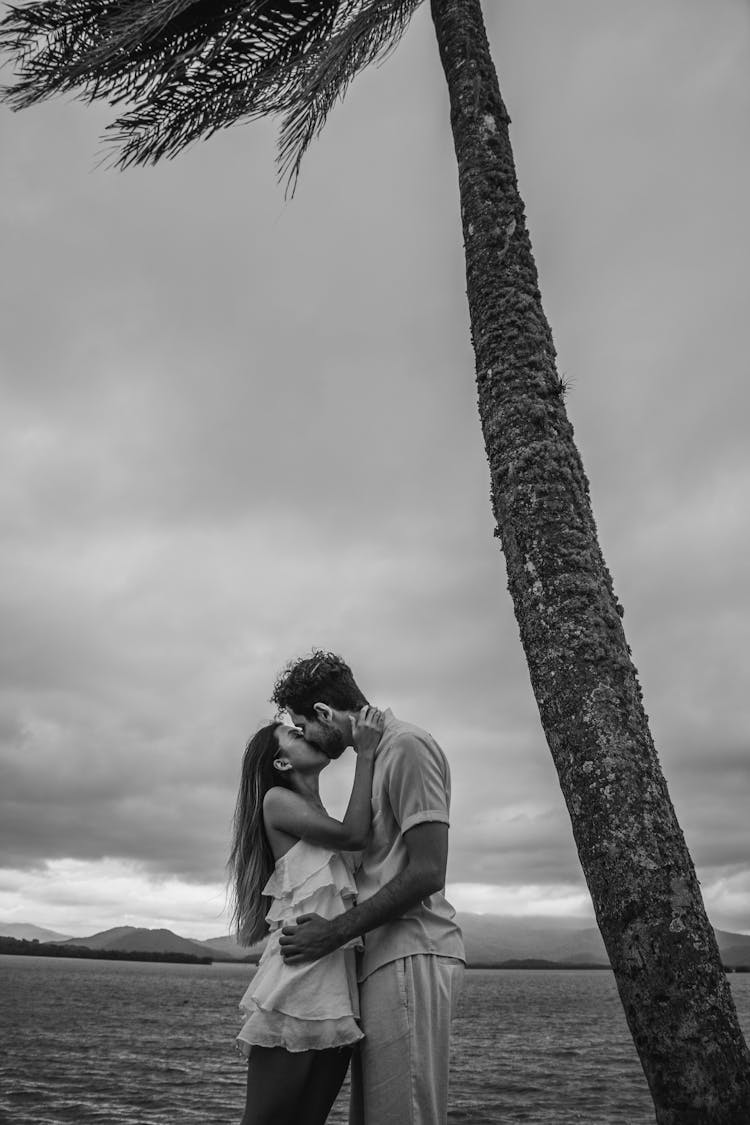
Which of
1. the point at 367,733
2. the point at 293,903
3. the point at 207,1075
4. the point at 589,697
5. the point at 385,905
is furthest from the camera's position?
the point at 207,1075

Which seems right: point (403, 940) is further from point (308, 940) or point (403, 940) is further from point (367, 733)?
point (367, 733)

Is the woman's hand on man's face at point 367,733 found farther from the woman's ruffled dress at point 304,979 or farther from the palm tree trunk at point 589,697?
the palm tree trunk at point 589,697

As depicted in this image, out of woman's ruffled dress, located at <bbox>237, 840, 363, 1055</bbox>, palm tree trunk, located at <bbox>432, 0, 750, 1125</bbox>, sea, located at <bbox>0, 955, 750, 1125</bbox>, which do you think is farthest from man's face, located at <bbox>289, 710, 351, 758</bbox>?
sea, located at <bbox>0, 955, 750, 1125</bbox>

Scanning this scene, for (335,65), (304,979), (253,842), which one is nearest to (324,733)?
(253,842)

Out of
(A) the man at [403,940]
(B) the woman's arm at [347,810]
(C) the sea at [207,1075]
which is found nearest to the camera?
(A) the man at [403,940]

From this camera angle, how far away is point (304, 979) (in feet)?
9.45

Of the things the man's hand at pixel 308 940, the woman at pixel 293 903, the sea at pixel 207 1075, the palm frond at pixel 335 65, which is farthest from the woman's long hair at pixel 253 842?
the sea at pixel 207 1075

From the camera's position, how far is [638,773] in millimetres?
3209

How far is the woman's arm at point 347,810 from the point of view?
3113mm

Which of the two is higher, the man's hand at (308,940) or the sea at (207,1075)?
the man's hand at (308,940)

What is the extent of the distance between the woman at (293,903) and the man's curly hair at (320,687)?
9 cm

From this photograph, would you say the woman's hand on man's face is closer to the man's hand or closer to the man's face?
the man's face

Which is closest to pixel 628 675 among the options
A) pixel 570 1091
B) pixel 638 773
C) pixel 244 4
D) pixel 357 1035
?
pixel 638 773

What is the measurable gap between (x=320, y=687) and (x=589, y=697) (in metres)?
1.14
